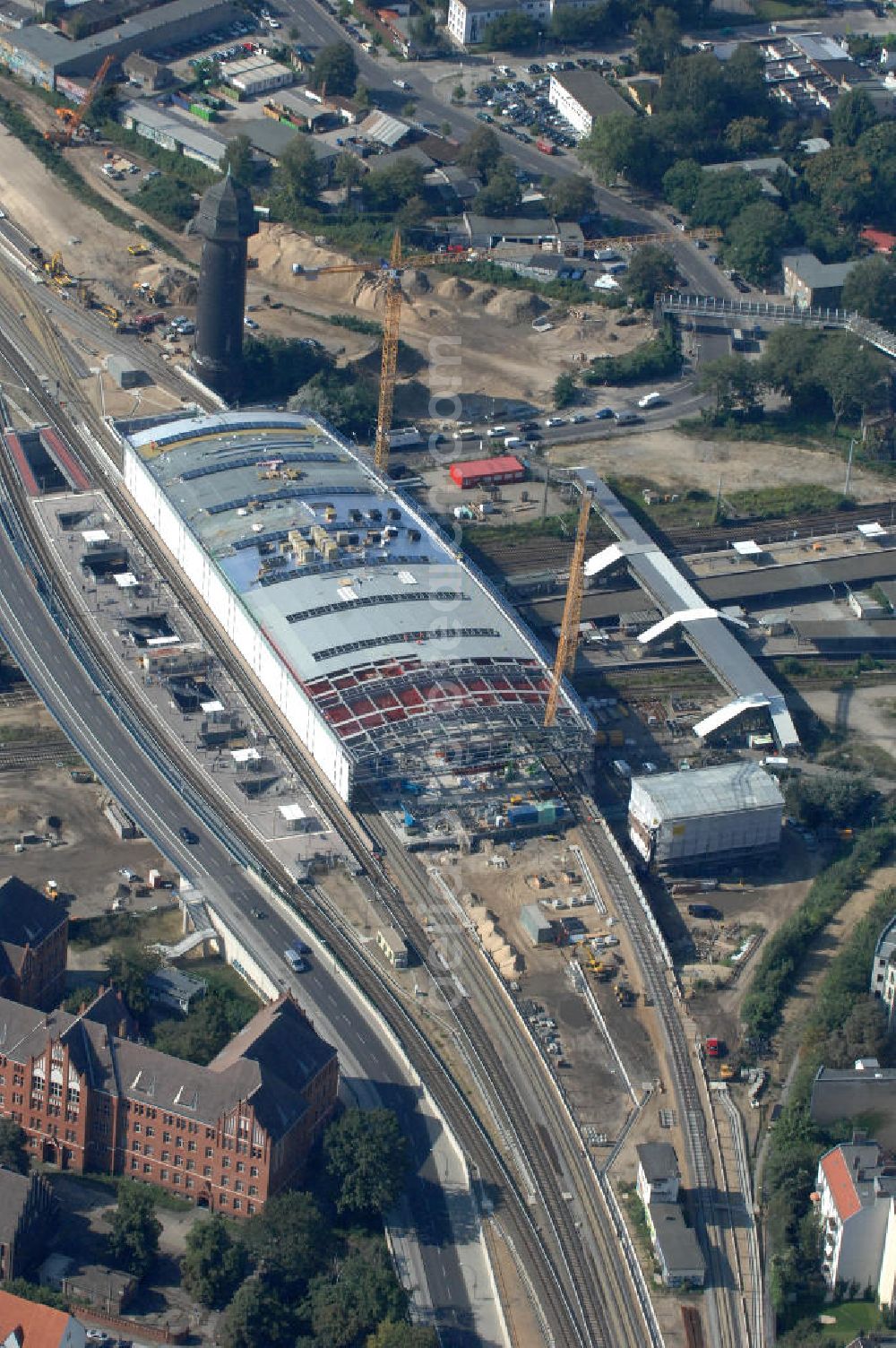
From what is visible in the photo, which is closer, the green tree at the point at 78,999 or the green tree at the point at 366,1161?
the green tree at the point at 366,1161

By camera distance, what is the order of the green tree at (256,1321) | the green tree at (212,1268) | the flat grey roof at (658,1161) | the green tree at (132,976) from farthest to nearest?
the green tree at (132,976) < the flat grey roof at (658,1161) < the green tree at (212,1268) < the green tree at (256,1321)

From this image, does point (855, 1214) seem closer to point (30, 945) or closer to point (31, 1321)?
point (31, 1321)

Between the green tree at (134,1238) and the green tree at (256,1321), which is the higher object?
the green tree at (134,1238)

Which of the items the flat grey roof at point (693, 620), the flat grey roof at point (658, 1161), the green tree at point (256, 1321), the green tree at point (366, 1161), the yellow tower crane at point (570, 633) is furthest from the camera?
the flat grey roof at point (693, 620)

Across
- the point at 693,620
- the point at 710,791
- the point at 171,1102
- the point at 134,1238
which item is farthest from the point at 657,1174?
the point at 693,620

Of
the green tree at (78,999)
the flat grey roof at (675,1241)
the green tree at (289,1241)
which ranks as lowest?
the flat grey roof at (675,1241)

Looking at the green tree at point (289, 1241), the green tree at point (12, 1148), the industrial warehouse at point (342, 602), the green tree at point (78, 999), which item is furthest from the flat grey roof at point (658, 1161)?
the industrial warehouse at point (342, 602)

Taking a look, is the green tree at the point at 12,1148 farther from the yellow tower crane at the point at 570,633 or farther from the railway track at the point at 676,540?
the railway track at the point at 676,540
